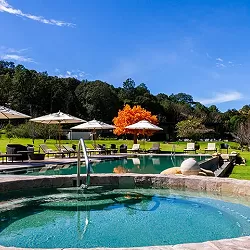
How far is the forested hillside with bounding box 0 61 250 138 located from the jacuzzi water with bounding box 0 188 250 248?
49.6 m

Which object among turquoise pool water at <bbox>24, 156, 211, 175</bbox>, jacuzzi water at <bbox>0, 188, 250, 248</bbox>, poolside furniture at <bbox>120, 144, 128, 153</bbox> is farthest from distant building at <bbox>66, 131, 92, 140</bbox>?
jacuzzi water at <bbox>0, 188, 250, 248</bbox>

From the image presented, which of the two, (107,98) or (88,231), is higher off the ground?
(107,98)

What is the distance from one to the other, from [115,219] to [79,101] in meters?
60.1

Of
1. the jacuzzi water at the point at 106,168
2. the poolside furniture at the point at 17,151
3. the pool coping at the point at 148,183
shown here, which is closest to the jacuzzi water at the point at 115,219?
the pool coping at the point at 148,183

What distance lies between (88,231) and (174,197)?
307cm

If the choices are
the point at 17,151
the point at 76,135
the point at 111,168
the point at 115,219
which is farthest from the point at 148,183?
the point at 76,135

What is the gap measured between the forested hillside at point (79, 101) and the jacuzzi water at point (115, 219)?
163ft

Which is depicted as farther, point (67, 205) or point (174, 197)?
point (174, 197)

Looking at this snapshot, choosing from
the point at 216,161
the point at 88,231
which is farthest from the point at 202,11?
the point at 88,231

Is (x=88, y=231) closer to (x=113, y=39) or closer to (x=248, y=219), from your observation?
(x=248, y=219)

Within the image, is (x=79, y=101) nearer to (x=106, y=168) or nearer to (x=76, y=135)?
(x=76, y=135)

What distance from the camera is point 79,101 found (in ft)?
214

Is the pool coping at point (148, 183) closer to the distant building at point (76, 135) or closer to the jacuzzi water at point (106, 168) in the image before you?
the jacuzzi water at point (106, 168)

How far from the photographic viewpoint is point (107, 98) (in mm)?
65500
